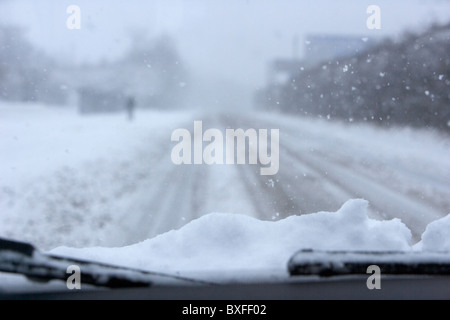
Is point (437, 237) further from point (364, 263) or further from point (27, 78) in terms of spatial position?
point (27, 78)

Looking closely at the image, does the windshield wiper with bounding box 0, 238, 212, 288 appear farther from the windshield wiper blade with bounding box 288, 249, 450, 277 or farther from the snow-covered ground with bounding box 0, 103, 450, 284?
the windshield wiper blade with bounding box 288, 249, 450, 277

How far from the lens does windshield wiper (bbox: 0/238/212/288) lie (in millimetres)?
2068

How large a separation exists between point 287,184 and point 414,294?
5976 millimetres

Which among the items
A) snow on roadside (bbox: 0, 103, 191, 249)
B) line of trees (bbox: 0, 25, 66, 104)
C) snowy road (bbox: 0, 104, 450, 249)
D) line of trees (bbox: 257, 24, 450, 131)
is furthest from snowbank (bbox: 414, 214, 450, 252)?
line of trees (bbox: 0, 25, 66, 104)

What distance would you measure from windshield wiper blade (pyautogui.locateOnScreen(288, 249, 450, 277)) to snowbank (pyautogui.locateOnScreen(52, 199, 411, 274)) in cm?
22

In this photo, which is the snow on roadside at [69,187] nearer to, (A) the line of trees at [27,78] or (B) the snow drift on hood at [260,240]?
(B) the snow drift on hood at [260,240]

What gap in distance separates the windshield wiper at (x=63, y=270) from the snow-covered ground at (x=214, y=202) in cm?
18

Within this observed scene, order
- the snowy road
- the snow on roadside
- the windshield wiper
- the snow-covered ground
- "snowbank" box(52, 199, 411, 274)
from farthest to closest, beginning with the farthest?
1. the snowy road
2. the snow on roadside
3. the snow-covered ground
4. "snowbank" box(52, 199, 411, 274)
5. the windshield wiper

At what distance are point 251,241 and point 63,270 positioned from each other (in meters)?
1.00

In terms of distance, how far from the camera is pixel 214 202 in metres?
6.99

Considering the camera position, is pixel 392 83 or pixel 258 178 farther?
pixel 392 83

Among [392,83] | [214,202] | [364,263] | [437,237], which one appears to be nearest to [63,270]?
[364,263]
